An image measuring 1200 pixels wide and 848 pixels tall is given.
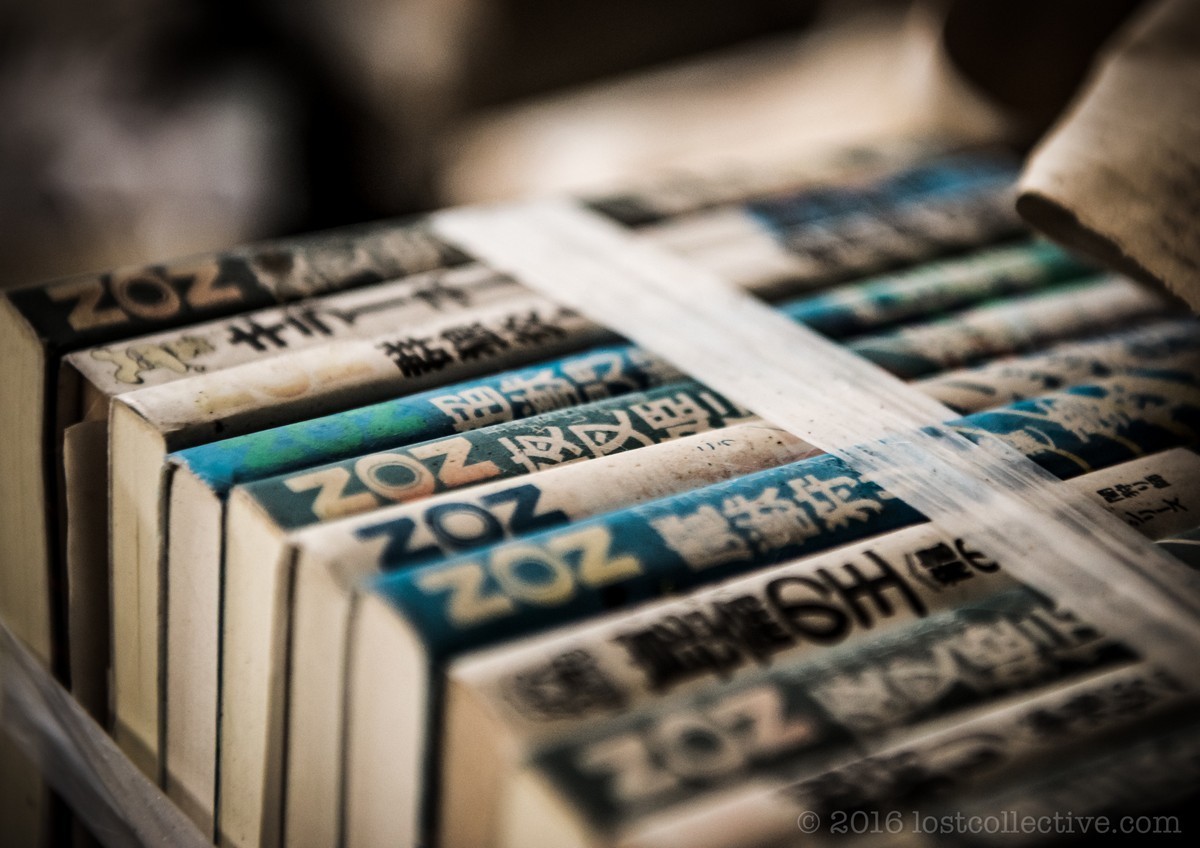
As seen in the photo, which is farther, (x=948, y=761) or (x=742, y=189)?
(x=742, y=189)

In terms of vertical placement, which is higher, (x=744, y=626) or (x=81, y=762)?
(x=744, y=626)

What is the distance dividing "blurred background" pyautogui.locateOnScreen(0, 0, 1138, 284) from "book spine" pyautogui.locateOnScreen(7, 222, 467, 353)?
2.79ft

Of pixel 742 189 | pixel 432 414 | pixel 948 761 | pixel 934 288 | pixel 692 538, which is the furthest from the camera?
pixel 742 189

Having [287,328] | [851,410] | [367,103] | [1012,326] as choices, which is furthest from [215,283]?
[367,103]

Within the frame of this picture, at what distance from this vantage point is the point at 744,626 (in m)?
0.59

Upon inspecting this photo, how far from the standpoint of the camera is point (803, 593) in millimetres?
618

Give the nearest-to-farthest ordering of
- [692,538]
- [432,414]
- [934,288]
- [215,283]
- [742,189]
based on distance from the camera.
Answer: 1. [692,538]
2. [432,414]
3. [215,283]
4. [934,288]
5. [742,189]

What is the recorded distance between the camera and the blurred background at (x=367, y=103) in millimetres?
1796

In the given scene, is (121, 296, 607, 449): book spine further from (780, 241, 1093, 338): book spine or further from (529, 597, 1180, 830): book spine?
(529, 597, 1180, 830): book spine

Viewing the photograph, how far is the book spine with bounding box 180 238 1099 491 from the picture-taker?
70 cm

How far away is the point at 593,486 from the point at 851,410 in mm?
201

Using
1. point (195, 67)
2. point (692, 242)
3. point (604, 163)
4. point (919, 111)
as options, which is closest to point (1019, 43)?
point (919, 111)

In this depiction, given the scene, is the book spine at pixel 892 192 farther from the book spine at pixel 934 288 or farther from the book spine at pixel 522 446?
the book spine at pixel 522 446

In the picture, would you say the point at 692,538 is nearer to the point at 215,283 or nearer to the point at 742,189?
the point at 215,283
